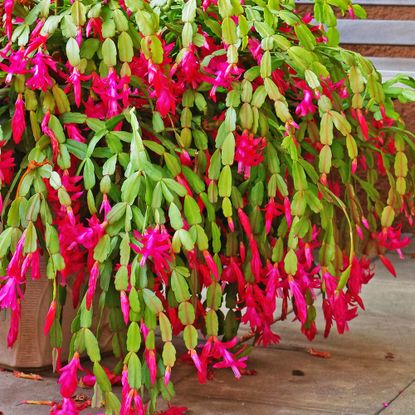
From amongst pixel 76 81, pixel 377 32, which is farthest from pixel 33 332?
pixel 377 32

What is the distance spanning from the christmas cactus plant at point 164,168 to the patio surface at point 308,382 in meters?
0.16

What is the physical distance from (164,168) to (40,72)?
0.34 meters

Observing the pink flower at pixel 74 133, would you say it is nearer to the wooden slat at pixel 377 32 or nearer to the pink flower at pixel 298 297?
the pink flower at pixel 298 297

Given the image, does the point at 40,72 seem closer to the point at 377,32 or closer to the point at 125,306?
the point at 125,306

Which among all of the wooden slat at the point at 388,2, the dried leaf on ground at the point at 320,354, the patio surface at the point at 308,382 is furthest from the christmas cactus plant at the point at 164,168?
the wooden slat at the point at 388,2

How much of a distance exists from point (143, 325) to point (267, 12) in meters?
0.81

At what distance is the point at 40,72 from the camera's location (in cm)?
216

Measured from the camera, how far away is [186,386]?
2.70 m

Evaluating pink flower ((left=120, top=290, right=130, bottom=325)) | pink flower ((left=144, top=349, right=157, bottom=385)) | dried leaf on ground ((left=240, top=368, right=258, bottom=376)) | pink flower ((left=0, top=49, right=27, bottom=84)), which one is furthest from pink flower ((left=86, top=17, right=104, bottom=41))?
dried leaf on ground ((left=240, top=368, right=258, bottom=376))

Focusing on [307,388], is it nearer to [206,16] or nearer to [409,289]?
[206,16]

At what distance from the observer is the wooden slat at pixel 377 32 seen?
14.9 feet

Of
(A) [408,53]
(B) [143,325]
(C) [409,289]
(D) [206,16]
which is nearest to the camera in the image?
(B) [143,325]

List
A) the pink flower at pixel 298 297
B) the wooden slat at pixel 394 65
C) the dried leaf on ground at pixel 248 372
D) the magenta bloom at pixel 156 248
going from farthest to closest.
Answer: the wooden slat at pixel 394 65, the dried leaf on ground at pixel 248 372, the pink flower at pixel 298 297, the magenta bloom at pixel 156 248

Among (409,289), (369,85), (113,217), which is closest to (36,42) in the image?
(113,217)
